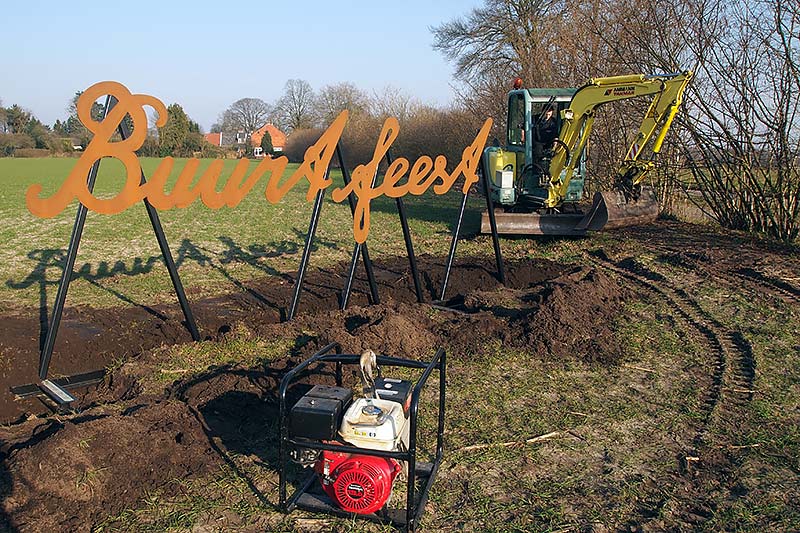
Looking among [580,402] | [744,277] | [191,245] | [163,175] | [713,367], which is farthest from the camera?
[191,245]

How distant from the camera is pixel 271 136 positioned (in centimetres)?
7288

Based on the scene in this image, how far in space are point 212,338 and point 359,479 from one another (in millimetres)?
4051

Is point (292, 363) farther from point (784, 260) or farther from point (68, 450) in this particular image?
point (784, 260)

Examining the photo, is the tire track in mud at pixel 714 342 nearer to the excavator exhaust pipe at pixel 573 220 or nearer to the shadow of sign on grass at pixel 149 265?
the excavator exhaust pipe at pixel 573 220

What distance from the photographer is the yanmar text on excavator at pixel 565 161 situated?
1198 centimetres

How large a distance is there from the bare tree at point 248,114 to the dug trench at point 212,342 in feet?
218

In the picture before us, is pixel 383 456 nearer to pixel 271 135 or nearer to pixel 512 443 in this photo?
pixel 512 443

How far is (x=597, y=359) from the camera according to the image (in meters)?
6.59

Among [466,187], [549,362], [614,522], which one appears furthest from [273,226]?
[614,522]

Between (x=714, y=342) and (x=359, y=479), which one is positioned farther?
(x=714, y=342)

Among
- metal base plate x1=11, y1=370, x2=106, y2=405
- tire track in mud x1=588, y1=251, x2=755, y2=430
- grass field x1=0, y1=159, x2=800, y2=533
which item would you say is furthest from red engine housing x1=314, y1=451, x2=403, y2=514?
metal base plate x1=11, y1=370, x2=106, y2=405

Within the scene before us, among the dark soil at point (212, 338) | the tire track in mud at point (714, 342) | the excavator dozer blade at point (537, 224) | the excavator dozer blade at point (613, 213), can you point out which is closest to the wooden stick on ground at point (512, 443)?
the tire track in mud at point (714, 342)

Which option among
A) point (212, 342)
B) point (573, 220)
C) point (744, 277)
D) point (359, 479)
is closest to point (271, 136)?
point (573, 220)

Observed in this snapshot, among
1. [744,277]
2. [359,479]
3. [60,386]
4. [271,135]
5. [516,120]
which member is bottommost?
[60,386]
